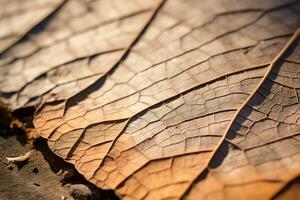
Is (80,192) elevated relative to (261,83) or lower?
lower

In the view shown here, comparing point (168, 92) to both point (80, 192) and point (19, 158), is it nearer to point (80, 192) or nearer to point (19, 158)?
point (80, 192)

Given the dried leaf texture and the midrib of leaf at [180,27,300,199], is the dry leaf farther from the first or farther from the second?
the midrib of leaf at [180,27,300,199]

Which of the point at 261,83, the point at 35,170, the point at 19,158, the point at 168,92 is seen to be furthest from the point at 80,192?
the point at 261,83

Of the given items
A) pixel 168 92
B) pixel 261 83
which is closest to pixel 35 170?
pixel 168 92

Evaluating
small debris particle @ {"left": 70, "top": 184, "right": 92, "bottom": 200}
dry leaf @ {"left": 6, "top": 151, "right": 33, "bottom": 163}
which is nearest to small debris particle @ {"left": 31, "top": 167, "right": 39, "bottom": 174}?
dry leaf @ {"left": 6, "top": 151, "right": 33, "bottom": 163}

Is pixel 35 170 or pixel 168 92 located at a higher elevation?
pixel 168 92

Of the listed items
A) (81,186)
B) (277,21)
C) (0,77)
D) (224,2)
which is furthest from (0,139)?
(277,21)

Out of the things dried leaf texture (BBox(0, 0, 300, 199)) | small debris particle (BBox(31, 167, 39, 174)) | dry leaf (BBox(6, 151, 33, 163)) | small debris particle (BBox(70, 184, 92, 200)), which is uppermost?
dried leaf texture (BBox(0, 0, 300, 199))

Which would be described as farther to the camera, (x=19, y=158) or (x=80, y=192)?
(x=19, y=158)
